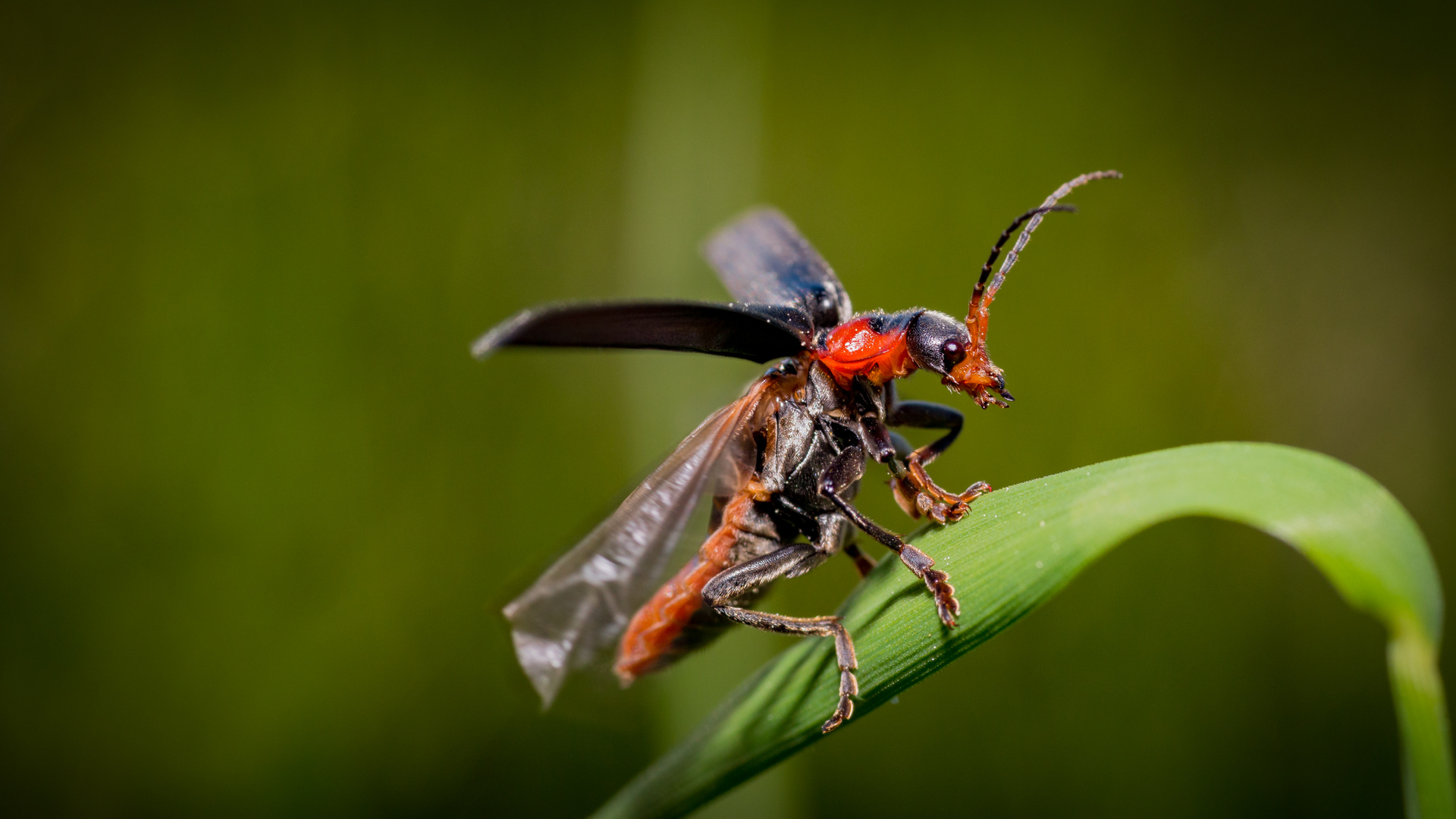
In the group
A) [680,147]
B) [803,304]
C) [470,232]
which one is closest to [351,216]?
[470,232]

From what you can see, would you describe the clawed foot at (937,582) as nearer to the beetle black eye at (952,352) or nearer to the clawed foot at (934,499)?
the clawed foot at (934,499)

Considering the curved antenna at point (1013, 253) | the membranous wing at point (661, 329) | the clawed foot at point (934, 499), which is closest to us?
the membranous wing at point (661, 329)

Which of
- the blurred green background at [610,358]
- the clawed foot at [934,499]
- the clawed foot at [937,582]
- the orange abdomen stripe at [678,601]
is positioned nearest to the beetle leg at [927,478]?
the clawed foot at [934,499]

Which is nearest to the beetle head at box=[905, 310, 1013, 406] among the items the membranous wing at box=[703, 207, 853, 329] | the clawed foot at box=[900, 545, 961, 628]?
the membranous wing at box=[703, 207, 853, 329]

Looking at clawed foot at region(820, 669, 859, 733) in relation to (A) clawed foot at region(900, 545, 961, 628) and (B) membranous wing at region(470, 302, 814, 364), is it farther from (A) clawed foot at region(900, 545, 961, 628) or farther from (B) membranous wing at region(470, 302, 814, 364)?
(B) membranous wing at region(470, 302, 814, 364)

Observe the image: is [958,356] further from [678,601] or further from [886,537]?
[678,601]
